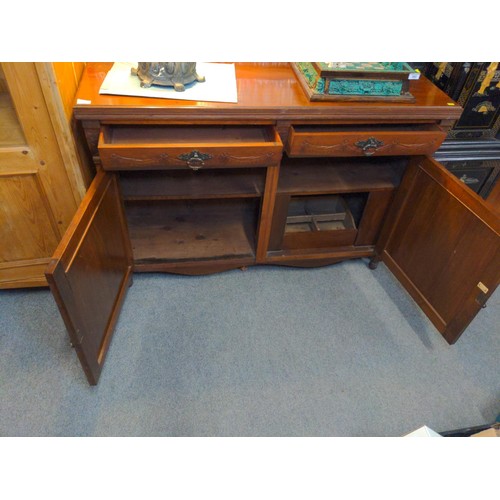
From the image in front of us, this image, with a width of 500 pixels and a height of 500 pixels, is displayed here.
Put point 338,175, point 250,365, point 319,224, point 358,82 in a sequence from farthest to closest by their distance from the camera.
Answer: point 319,224
point 338,175
point 250,365
point 358,82

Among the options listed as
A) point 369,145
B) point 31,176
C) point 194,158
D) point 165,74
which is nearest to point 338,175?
point 369,145

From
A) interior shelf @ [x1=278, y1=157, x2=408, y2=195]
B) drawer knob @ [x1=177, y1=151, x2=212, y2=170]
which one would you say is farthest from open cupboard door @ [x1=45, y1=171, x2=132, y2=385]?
interior shelf @ [x1=278, y1=157, x2=408, y2=195]

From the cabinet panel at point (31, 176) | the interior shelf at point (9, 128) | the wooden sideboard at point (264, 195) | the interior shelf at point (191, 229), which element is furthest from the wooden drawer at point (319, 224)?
the interior shelf at point (9, 128)

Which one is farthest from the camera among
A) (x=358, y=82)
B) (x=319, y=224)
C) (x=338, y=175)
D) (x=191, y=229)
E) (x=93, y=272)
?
(x=319, y=224)

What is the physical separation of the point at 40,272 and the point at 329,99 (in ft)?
3.82

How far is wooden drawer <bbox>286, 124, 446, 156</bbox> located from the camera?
1.17 meters

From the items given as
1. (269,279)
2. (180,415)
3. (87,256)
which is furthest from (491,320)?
(87,256)

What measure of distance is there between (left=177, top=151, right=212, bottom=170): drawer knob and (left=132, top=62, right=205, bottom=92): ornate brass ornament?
8.2 inches

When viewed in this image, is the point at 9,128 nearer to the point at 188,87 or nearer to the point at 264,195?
the point at 188,87

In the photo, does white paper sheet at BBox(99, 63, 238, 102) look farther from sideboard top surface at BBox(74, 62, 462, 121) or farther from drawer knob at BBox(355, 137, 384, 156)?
drawer knob at BBox(355, 137, 384, 156)

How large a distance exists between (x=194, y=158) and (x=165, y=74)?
0.27m

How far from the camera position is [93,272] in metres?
1.02

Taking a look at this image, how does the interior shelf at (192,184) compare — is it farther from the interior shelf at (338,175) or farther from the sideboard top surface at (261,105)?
the sideboard top surface at (261,105)

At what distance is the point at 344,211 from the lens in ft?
5.68
